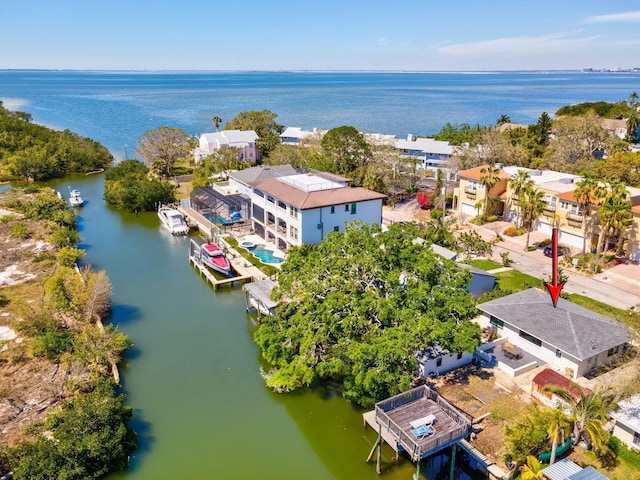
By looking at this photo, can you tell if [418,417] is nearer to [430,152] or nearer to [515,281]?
[515,281]

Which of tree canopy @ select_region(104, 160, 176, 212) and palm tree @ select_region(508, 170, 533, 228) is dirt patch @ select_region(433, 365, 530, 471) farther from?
tree canopy @ select_region(104, 160, 176, 212)

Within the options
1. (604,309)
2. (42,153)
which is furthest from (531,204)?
(42,153)

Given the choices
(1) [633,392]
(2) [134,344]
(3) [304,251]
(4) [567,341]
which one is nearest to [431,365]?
(4) [567,341]

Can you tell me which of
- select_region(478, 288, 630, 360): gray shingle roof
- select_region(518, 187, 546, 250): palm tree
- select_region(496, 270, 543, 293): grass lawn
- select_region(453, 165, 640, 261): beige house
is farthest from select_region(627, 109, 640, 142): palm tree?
select_region(478, 288, 630, 360): gray shingle roof

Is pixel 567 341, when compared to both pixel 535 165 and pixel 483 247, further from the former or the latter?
pixel 535 165

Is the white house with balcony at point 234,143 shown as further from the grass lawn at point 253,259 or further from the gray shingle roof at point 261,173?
the grass lawn at point 253,259
